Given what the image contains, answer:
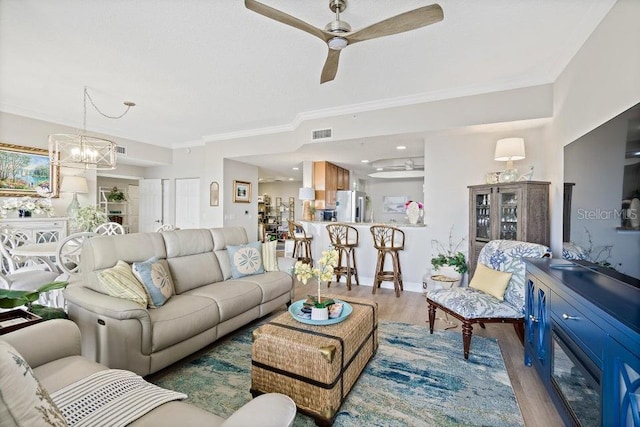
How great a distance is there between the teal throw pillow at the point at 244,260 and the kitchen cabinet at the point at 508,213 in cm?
272

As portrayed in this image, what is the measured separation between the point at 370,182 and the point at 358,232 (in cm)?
463

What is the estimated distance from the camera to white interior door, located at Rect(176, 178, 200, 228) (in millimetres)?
6879

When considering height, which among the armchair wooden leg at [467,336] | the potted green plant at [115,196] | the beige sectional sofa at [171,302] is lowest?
the armchair wooden leg at [467,336]

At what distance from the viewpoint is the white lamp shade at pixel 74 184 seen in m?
5.02

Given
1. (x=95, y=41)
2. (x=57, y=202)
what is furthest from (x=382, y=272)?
(x=57, y=202)

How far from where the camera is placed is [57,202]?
502 cm

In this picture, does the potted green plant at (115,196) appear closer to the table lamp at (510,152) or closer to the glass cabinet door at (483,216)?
the glass cabinet door at (483,216)

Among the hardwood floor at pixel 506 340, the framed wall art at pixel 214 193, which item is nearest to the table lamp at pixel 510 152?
the hardwood floor at pixel 506 340

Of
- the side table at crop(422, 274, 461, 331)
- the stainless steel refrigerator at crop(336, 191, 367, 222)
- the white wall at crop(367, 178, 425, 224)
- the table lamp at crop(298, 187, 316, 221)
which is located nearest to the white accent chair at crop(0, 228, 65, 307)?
the table lamp at crop(298, 187, 316, 221)

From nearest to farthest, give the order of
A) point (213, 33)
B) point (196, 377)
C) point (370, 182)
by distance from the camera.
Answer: point (196, 377) → point (213, 33) → point (370, 182)

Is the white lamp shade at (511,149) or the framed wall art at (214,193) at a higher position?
the white lamp shade at (511,149)

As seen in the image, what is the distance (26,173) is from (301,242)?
4559 mm

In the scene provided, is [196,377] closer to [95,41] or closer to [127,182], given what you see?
[95,41]

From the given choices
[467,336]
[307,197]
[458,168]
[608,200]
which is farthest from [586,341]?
[307,197]
